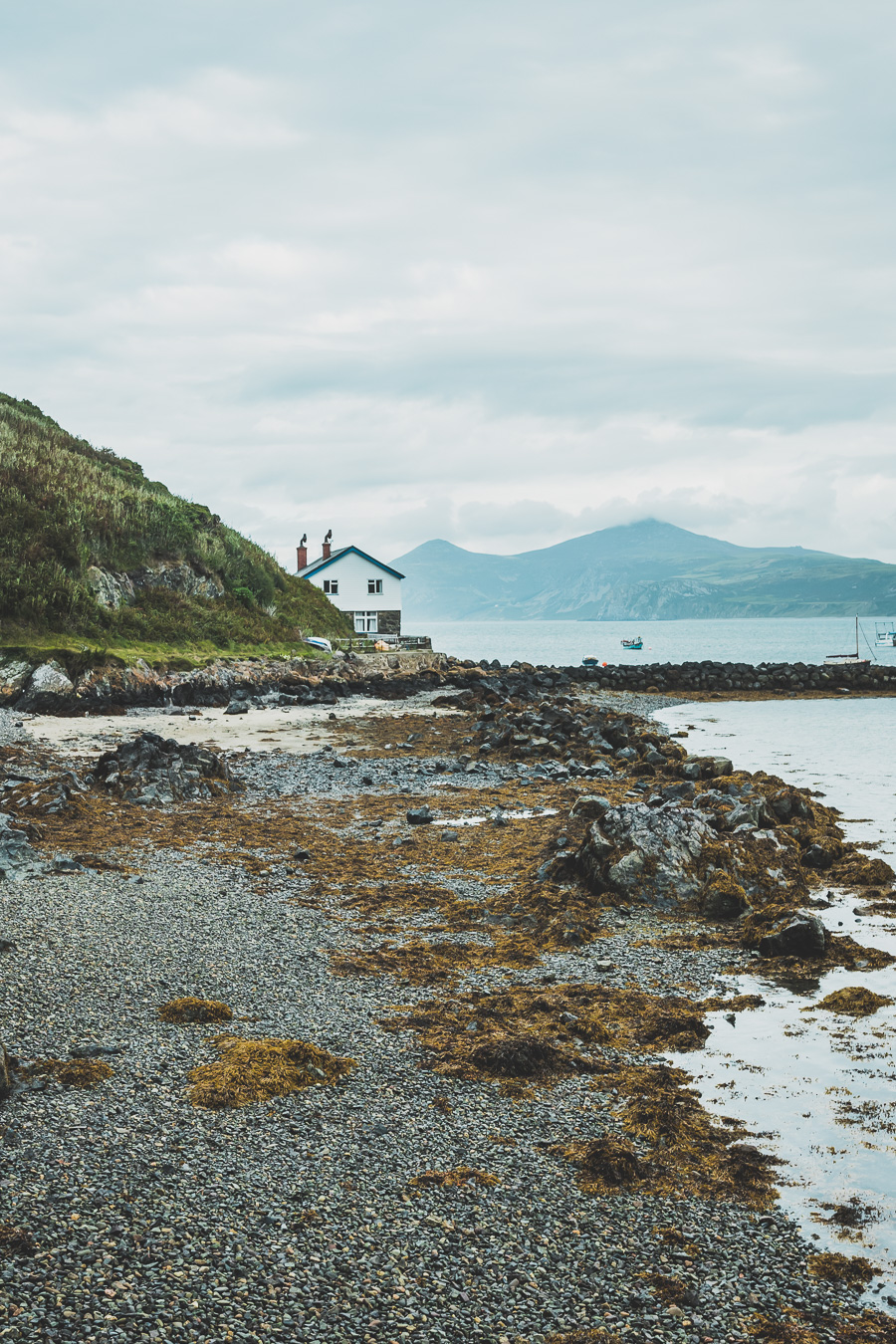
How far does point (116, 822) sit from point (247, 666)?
2602 centimetres

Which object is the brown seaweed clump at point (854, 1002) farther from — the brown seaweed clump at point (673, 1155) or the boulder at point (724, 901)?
the brown seaweed clump at point (673, 1155)

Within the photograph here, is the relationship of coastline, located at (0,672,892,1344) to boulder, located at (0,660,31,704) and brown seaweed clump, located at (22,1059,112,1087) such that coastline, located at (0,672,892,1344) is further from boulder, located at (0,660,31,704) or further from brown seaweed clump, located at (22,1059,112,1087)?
boulder, located at (0,660,31,704)

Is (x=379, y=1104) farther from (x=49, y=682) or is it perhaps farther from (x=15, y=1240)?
(x=49, y=682)

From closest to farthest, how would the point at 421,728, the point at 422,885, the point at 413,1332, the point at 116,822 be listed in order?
1. the point at 413,1332
2. the point at 422,885
3. the point at 116,822
4. the point at 421,728

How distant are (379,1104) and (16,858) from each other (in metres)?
7.80

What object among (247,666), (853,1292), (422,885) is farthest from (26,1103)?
(247,666)

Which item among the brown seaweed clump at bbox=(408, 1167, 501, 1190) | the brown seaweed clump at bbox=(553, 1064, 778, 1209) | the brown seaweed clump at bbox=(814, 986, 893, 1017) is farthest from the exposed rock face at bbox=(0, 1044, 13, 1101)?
the brown seaweed clump at bbox=(814, 986, 893, 1017)

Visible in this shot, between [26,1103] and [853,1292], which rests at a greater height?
[26,1103]

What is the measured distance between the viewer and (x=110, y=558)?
42031 mm

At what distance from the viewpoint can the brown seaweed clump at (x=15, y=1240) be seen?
4.66 m

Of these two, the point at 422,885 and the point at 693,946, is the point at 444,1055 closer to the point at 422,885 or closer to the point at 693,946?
the point at 693,946

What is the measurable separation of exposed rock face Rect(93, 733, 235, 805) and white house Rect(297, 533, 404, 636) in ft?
182

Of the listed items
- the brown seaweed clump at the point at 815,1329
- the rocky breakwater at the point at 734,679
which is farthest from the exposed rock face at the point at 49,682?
the brown seaweed clump at the point at 815,1329

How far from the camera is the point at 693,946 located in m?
10.9
